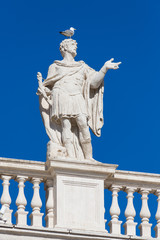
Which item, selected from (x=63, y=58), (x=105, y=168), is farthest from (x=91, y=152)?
(x=63, y=58)

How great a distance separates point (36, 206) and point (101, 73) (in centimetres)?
364

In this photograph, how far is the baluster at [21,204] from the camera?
1013 inches

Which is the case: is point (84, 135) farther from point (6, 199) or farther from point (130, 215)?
point (6, 199)

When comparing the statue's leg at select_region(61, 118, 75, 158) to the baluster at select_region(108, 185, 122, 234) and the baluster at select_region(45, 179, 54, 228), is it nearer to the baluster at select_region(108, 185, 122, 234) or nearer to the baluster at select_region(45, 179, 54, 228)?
the baluster at select_region(45, 179, 54, 228)

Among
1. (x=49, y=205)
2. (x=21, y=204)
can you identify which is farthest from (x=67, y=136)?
(x=21, y=204)

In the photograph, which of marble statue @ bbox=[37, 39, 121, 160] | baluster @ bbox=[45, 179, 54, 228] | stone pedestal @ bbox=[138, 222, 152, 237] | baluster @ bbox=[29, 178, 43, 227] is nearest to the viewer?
baluster @ bbox=[29, 178, 43, 227]

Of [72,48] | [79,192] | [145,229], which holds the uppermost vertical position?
[72,48]

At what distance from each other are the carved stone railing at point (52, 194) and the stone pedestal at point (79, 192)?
0.18m

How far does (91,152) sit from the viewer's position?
27.0 m

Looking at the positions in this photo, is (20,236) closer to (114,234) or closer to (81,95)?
(114,234)

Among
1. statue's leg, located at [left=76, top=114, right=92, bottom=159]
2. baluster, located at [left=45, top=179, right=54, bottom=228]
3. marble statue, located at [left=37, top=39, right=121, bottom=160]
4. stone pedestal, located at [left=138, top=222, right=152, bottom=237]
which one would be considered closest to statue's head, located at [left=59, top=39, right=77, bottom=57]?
marble statue, located at [left=37, top=39, right=121, bottom=160]

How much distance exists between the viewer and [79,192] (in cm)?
2627

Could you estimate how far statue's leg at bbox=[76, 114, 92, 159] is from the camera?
2697cm

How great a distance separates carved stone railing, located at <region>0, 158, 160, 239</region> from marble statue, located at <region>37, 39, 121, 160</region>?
1.94 ft
